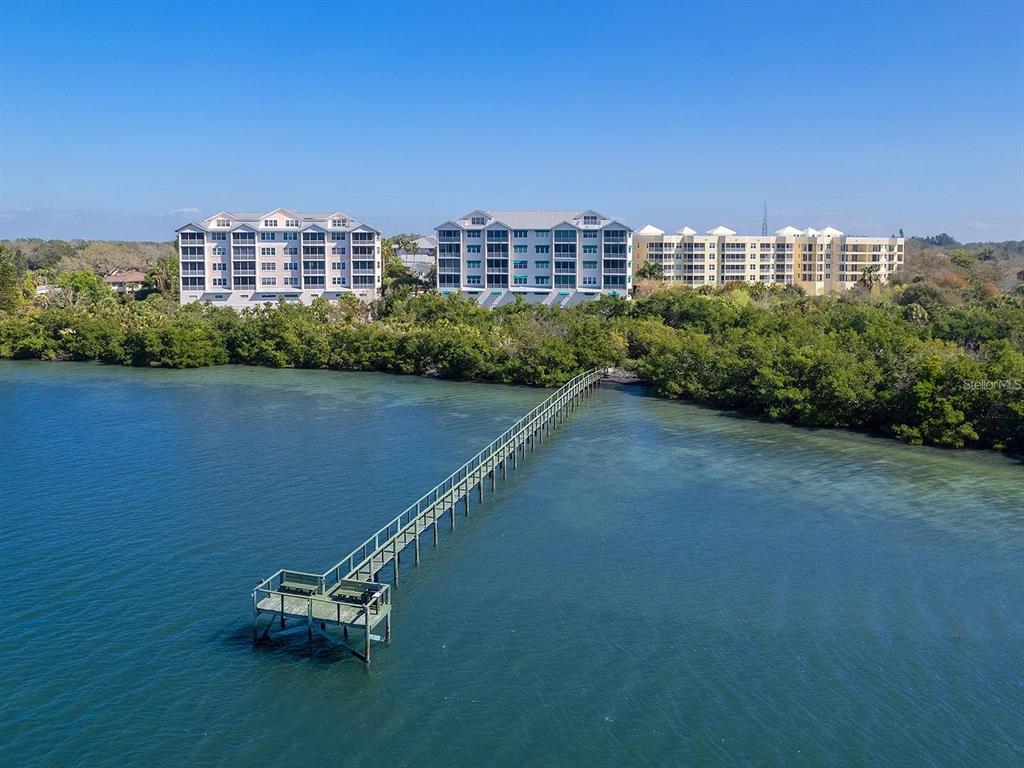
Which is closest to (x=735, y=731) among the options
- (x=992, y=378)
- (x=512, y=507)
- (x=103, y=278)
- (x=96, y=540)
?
(x=512, y=507)

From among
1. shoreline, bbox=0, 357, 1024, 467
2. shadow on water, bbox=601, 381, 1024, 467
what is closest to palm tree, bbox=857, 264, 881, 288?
shoreline, bbox=0, 357, 1024, 467

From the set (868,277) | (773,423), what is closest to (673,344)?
(773,423)

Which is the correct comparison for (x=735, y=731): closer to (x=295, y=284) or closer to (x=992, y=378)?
(x=992, y=378)

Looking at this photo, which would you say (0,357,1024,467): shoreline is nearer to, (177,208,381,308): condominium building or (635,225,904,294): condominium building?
(177,208,381,308): condominium building

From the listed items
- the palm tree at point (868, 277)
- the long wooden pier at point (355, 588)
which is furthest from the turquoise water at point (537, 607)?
the palm tree at point (868, 277)

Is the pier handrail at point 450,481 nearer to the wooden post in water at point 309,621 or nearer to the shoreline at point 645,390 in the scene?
the wooden post in water at point 309,621

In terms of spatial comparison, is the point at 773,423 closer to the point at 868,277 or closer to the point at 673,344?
the point at 673,344
